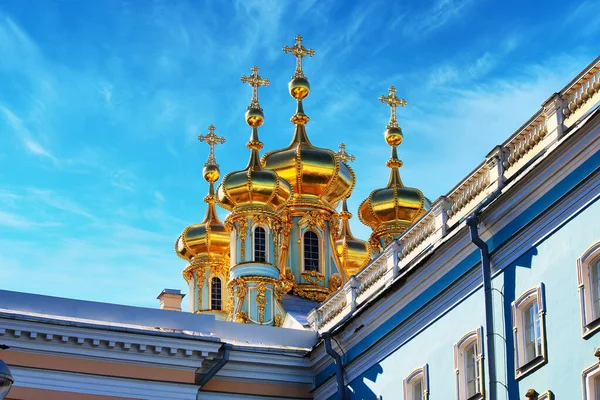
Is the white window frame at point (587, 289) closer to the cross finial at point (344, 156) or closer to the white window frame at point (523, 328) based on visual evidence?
the white window frame at point (523, 328)

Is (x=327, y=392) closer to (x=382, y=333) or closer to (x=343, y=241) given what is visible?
(x=382, y=333)

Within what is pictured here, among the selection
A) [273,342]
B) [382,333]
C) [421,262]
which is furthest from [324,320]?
[421,262]

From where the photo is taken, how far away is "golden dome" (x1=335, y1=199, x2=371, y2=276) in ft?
140

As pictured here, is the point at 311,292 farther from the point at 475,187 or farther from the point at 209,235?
the point at 475,187

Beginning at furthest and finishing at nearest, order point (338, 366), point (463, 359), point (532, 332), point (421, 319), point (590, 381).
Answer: point (338, 366), point (421, 319), point (463, 359), point (532, 332), point (590, 381)

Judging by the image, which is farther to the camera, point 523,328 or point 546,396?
point 523,328

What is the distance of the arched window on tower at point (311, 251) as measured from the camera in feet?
129

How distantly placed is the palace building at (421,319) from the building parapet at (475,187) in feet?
0.10

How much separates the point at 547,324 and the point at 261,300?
18.2 metres

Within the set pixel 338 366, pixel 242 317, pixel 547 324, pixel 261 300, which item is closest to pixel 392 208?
pixel 261 300

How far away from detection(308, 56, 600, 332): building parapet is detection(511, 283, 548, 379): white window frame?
205 centimetres

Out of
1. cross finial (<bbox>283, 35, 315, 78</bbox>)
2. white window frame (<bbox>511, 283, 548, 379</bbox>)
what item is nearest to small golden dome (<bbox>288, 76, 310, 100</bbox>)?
cross finial (<bbox>283, 35, 315, 78</bbox>)

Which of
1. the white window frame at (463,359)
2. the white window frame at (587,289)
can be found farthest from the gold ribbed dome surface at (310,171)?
the white window frame at (587,289)

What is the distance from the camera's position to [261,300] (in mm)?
36844
